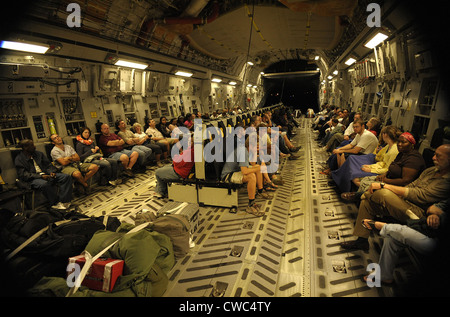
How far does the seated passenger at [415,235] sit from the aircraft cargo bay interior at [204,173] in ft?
0.05

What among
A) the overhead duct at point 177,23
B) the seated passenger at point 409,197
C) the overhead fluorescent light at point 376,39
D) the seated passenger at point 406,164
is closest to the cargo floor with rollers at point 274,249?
the seated passenger at point 409,197

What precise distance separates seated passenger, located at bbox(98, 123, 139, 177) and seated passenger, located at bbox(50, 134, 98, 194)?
943 mm

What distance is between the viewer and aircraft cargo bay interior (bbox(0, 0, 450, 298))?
7.61ft

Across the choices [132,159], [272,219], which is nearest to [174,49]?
[132,159]

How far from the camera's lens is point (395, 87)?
5.61 metres

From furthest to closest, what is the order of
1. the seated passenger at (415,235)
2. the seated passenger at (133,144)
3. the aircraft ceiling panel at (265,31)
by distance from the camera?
the aircraft ceiling panel at (265,31)
the seated passenger at (133,144)
the seated passenger at (415,235)

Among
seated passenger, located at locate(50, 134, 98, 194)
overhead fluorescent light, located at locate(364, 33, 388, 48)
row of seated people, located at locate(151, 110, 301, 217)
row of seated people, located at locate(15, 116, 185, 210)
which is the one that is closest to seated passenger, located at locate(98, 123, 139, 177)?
row of seated people, located at locate(15, 116, 185, 210)

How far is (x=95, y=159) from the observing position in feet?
18.1

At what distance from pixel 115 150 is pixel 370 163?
6590 mm

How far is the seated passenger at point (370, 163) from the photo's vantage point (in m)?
3.67

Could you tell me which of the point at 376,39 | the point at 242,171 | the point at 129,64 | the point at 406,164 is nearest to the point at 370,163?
the point at 406,164

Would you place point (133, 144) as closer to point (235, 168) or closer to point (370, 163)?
point (235, 168)

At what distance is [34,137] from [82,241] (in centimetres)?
415

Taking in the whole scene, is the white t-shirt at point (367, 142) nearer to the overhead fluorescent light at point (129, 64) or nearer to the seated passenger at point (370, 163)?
the seated passenger at point (370, 163)
